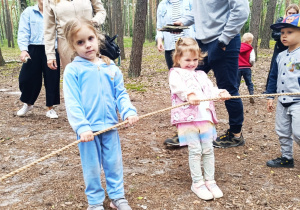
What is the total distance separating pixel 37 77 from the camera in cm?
508

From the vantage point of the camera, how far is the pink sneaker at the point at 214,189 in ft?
8.79

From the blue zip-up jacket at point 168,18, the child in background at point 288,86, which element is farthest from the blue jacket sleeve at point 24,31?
the child in background at point 288,86

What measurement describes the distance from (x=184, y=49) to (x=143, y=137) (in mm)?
1981

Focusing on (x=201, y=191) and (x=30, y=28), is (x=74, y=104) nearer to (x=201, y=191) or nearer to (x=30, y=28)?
(x=201, y=191)

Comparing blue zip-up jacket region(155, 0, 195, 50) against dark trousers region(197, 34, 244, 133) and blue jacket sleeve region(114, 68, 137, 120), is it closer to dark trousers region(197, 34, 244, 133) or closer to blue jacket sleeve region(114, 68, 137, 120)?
dark trousers region(197, 34, 244, 133)

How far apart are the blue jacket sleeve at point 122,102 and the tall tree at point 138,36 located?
639 centimetres

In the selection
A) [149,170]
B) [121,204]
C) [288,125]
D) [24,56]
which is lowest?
[149,170]

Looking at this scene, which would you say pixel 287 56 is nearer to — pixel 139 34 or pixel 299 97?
pixel 299 97

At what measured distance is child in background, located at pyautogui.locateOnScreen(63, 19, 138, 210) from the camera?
2219 mm

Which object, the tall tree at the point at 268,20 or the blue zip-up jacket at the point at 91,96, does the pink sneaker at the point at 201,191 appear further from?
the tall tree at the point at 268,20

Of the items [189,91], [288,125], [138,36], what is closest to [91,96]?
[189,91]

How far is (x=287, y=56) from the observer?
314cm

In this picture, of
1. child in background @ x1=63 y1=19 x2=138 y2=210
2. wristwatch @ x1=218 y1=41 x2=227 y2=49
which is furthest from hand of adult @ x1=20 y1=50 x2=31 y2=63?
wristwatch @ x1=218 y1=41 x2=227 y2=49

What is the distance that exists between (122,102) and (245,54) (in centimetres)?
495
